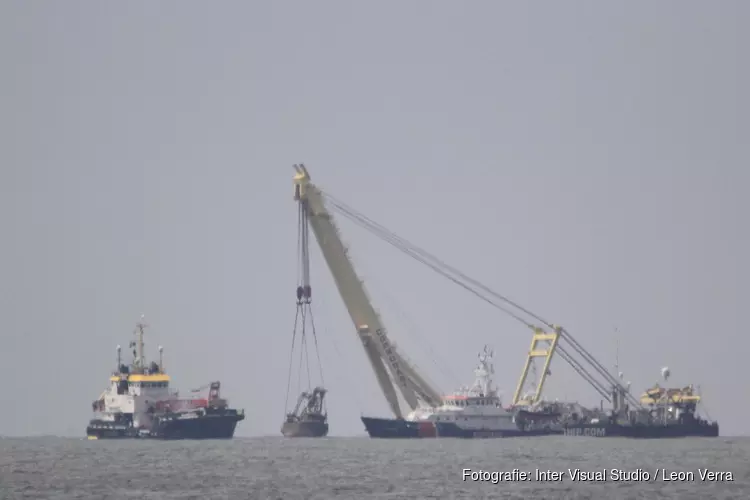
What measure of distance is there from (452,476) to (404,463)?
12.1 metres

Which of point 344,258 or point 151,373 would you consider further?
point 151,373

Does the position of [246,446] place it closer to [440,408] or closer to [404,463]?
[440,408]

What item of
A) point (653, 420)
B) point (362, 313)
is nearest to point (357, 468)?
point (362, 313)

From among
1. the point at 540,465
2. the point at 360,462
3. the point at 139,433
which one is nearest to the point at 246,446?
the point at 139,433

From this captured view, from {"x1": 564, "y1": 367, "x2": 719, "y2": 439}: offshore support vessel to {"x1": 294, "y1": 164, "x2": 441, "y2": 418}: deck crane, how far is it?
21.0 meters

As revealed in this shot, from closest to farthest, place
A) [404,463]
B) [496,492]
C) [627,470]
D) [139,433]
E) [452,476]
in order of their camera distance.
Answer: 1. [496,492]
2. [452,476]
3. [627,470]
4. [404,463]
5. [139,433]

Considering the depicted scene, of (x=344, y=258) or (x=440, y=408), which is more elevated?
(x=344, y=258)

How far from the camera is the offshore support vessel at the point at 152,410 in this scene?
419ft

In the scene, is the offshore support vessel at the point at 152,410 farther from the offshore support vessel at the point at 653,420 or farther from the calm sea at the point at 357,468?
the offshore support vessel at the point at 653,420

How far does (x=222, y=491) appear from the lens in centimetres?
7212

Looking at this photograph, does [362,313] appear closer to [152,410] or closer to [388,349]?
[388,349]

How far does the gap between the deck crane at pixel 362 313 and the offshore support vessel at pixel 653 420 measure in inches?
829

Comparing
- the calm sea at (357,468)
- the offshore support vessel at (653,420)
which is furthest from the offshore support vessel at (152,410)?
the offshore support vessel at (653,420)

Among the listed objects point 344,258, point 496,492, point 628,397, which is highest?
point 344,258
